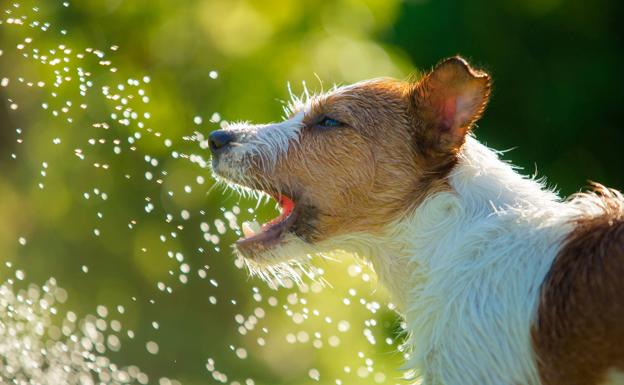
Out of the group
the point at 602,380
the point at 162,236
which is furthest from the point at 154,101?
the point at 602,380

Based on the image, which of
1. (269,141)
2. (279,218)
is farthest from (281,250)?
(269,141)

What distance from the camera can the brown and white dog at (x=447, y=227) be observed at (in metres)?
3.75

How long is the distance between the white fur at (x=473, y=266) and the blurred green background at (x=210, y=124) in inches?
167

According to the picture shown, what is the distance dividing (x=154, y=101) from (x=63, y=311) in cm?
210

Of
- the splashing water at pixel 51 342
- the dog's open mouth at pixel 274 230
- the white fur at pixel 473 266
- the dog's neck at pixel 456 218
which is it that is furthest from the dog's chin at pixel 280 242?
the splashing water at pixel 51 342

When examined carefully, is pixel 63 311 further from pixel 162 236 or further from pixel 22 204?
pixel 22 204

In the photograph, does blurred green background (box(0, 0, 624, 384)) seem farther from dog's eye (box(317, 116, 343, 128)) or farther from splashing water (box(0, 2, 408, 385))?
dog's eye (box(317, 116, 343, 128))

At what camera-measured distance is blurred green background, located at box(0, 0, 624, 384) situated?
29.9 feet

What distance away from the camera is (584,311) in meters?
3.68

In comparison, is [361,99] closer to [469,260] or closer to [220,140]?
[220,140]

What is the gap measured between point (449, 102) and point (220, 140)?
103cm

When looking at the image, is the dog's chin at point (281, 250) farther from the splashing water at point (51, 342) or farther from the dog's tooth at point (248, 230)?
the splashing water at point (51, 342)

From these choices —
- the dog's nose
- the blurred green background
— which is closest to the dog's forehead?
the dog's nose

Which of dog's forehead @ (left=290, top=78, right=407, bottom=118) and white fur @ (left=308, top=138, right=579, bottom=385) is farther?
dog's forehead @ (left=290, top=78, right=407, bottom=118)
